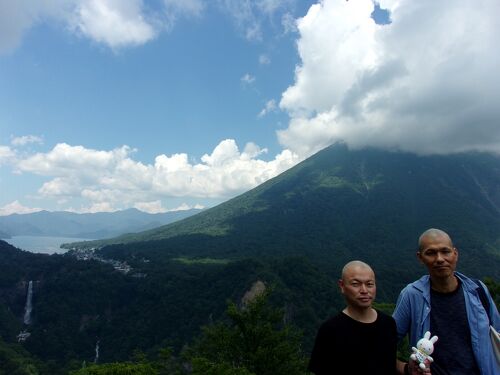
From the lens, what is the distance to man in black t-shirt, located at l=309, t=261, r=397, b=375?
3879 millimetres

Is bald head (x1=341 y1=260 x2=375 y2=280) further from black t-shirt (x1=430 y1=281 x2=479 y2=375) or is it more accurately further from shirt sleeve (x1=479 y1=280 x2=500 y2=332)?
shirt sleeve (x1=479 y1=280 x2=500 y2=332)

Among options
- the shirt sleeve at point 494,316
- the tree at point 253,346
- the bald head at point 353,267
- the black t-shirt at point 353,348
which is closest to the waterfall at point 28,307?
the tree at point 253,346

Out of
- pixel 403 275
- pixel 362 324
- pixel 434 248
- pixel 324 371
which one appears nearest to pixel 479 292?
pixel 434 248

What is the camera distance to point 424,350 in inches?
149

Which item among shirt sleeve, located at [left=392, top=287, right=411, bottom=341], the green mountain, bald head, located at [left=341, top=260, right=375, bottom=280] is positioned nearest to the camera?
bald head, located at [left=341, top=260, right=375, bottom=280]

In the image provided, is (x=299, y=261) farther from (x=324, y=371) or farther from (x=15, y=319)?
(x=324, y=371)

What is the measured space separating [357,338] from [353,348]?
4.4 inches

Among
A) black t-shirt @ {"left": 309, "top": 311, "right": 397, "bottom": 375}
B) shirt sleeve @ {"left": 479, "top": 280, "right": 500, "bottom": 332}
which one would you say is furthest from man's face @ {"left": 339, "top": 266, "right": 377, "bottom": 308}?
shirt sleeve @ {"left": 479, "top": 280, "right": 500, "bottom": 332}

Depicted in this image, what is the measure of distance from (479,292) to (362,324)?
4.87 ft

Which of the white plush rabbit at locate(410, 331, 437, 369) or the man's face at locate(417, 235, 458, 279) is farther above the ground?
the man's face at locate(417, 235, 458, 279)

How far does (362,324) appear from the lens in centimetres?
399

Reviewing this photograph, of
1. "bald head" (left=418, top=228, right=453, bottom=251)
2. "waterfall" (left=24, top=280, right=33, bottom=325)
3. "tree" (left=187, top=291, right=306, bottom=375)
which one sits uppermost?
"bald head" (left=418, top=228, right=453, bottom=251)

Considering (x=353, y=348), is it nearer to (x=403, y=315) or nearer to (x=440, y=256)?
(x=403, y=315)

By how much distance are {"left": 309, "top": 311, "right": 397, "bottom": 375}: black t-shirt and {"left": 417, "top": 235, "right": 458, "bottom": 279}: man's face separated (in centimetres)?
86
